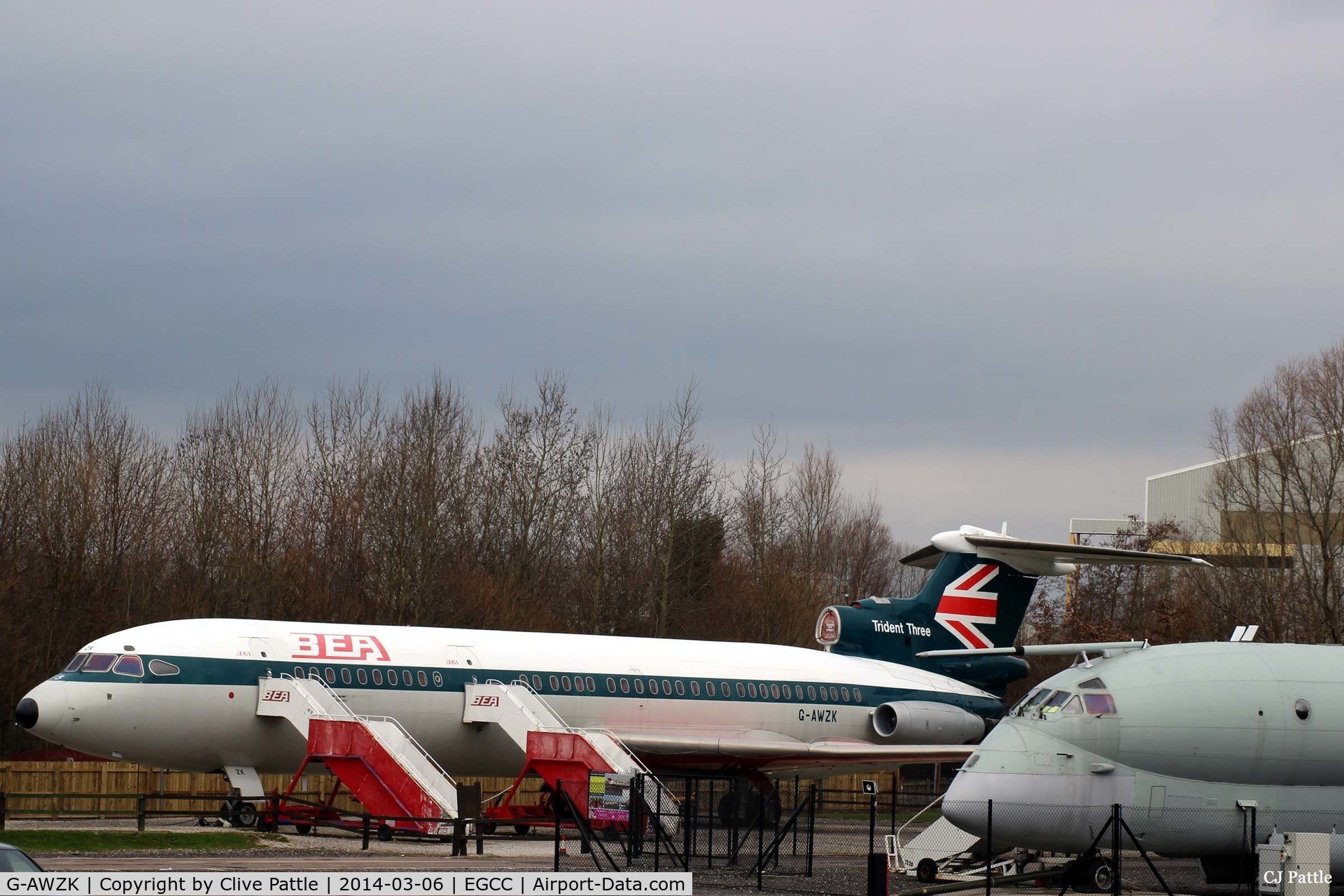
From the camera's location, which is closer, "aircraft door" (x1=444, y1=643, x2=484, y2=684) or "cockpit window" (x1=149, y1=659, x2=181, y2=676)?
"cockpit window" (x1=149, y1=659, x2=181, y2=676)

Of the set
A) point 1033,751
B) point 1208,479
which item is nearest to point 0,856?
point 1033,751

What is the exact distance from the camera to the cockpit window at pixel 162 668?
94.3ft

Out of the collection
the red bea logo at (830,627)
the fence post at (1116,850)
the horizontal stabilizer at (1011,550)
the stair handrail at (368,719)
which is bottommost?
the fence post at (1116,850)

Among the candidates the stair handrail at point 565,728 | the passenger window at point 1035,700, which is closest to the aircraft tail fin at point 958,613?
the stair handrail at point 565,728

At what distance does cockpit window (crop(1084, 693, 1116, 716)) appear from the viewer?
2134 centimetres

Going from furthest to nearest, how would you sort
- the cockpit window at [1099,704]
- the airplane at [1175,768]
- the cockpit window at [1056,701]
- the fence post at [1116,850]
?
the cockpit window at [1056,701], the cockpit window at [1099,704], the airplane at [1175,768], the fence post at [1116,850]

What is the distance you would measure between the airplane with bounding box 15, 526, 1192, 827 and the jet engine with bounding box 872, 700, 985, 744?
0.05 meters

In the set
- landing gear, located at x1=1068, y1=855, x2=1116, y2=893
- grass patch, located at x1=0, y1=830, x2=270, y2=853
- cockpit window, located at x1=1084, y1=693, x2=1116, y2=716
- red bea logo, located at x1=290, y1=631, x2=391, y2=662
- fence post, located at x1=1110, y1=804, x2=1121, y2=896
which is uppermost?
red bea logo, located at x1=290, y1=631, x2=391, y2=662

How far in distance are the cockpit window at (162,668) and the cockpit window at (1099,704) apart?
1627cm

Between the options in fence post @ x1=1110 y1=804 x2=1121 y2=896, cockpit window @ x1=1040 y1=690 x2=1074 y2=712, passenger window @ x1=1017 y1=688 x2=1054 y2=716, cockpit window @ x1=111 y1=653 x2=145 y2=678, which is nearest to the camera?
fence post @ x1=1110 y1=804 x2=1121 y2=896

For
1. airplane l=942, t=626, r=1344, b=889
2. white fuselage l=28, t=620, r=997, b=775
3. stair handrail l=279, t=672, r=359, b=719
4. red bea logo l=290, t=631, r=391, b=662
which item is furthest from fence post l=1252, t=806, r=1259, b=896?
red bea logo l=290, t=631, r=391, b=662

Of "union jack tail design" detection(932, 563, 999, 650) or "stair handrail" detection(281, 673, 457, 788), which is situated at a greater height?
"union jack tail design" detection(932, 563, 999, 650)

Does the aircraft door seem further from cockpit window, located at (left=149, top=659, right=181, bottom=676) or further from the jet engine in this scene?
the jet engine

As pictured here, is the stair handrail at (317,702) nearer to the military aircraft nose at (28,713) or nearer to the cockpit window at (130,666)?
the cockpit window at (130,666)
